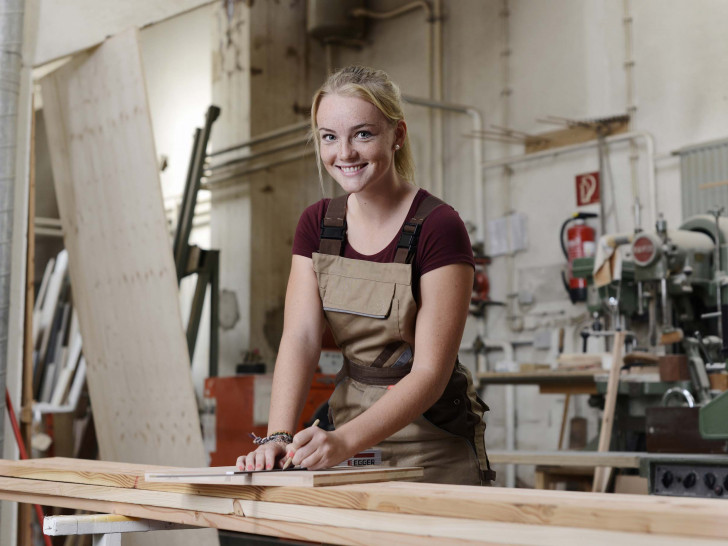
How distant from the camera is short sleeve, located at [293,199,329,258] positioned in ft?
5.38

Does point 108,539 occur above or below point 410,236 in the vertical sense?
below

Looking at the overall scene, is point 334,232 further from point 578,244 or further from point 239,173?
point 239,173

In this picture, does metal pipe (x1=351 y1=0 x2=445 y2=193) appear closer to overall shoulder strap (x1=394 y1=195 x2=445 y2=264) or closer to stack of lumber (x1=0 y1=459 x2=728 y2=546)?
overall shoulder strap (x1=394 y1=195 x2=445 y2=264)

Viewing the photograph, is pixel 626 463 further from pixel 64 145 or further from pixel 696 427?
pixel 64 145

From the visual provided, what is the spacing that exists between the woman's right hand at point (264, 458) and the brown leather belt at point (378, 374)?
0.86 feet

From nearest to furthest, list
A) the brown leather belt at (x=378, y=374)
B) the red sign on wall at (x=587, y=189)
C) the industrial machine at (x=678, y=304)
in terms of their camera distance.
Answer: the brown leather belt at (x=378, y=374)
the industrial machine at (x=678, y=304)
the red sign on wall at (x=587, y=189)

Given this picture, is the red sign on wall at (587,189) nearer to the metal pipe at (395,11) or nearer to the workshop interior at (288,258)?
the workshop interior at (288,258)

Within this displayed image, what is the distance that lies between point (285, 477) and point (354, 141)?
58cm

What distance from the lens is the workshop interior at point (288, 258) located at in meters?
1.37

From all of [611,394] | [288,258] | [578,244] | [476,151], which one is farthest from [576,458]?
[288,258]

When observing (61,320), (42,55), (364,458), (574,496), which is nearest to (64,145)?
(42,55)

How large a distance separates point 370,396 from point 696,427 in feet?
5.59

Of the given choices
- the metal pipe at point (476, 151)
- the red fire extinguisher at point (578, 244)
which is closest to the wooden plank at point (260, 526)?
the red fire extinguisher at point (578, 244)

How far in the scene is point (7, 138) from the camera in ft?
8.46
